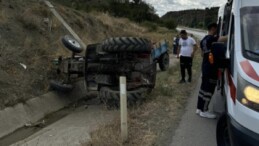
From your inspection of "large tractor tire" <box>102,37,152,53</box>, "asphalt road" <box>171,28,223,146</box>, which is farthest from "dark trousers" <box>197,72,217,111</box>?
"large tractor tire" <box>102,37,152,53</box>

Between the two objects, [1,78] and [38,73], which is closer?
[1,78]

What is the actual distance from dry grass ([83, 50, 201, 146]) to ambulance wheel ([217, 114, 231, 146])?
906mm

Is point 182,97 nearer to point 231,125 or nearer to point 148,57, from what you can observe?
point 148,57

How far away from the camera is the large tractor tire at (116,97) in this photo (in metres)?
10.5

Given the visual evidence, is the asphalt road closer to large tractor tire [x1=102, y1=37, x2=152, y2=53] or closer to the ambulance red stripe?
large tractor tire [x1=102, y1=37, x2=152, y2=53]

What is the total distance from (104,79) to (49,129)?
2012 mm

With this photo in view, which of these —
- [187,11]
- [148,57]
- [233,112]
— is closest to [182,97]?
[148,57]

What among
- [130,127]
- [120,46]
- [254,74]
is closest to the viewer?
[254,74]

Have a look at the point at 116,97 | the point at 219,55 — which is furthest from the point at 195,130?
the point at 116,97

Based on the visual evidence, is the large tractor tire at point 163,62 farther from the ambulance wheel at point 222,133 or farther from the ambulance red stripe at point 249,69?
the ambulance red stripe at point 249,69

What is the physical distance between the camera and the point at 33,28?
1614cm

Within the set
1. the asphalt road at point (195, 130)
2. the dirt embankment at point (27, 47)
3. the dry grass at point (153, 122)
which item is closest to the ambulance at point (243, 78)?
the asphalt road at point (195, 130)

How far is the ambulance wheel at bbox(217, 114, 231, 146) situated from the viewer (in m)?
6.26

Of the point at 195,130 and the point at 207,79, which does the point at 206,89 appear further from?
the point at 195,130
